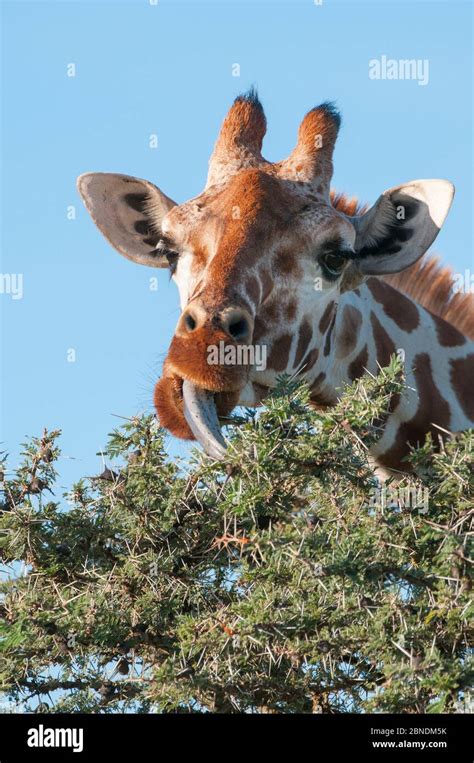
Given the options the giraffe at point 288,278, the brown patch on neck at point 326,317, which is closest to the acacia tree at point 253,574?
the giraffe at point 288,278

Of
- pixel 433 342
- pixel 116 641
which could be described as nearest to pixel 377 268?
pixel 433 342

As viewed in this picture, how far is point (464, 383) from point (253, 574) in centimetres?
372

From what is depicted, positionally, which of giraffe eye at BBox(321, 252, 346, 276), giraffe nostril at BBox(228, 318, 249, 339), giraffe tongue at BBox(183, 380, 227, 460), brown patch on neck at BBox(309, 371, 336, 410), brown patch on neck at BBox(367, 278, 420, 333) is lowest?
giraffe tongue at BBox(183, 380, 227, 460)

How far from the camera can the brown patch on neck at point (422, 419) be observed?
8008mm

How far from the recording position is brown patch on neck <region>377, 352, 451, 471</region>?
8.01 meters

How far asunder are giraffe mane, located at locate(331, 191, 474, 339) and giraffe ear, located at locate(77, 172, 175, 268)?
7.16 ft

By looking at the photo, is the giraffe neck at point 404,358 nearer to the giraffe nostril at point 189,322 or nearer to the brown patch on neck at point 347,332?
the brown patch on neck at point 347,332

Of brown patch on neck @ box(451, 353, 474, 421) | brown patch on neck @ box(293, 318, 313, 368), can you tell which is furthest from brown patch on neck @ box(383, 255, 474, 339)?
brown patch on neck @ box(293, 318, 313, 368)

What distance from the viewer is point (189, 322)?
6.63 m

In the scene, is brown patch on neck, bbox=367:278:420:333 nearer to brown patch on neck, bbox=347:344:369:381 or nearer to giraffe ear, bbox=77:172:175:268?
brown patch on neck, bbox=347:344:369:381

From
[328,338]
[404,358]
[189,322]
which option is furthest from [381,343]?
[189,322]
